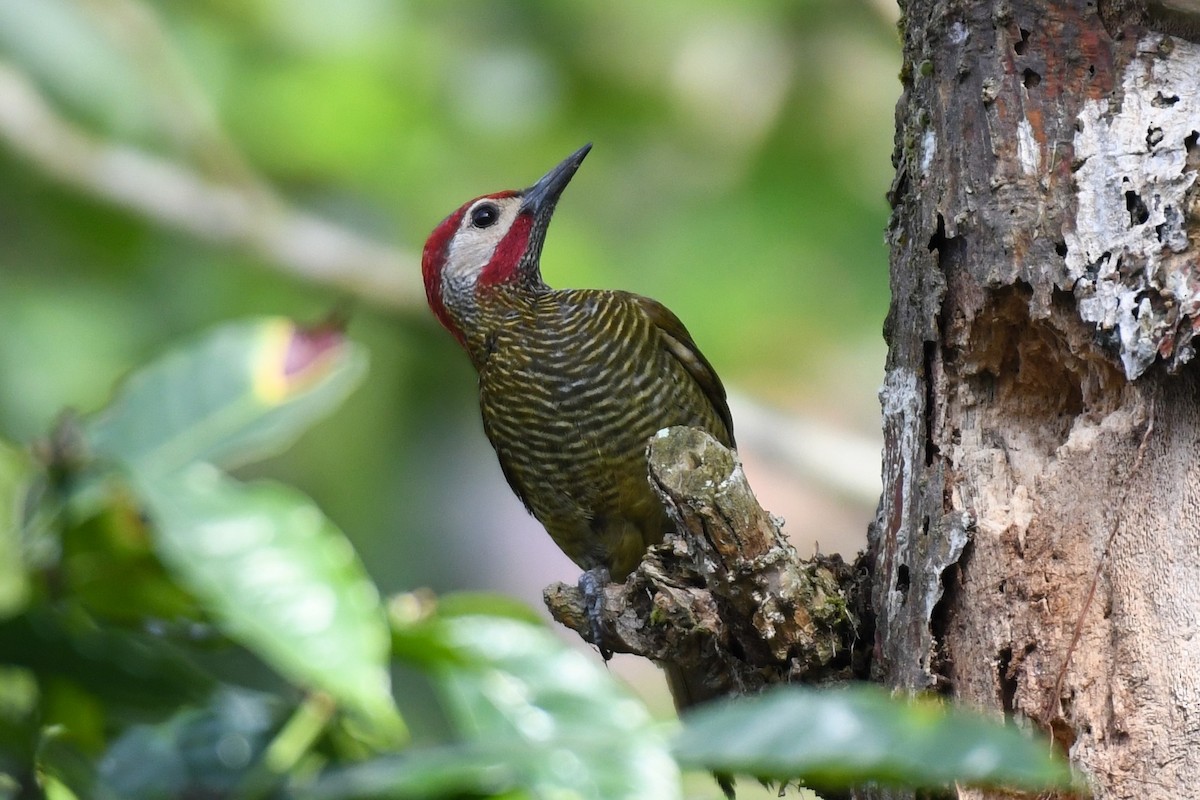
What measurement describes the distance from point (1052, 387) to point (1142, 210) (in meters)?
0.33

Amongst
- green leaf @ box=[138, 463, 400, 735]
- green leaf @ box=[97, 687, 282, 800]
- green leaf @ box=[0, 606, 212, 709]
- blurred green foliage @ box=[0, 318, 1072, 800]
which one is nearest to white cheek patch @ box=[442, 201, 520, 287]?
blurred green foliage @ box=[0, 318, 1072, 800]

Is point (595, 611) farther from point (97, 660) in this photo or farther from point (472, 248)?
point (472, 248)

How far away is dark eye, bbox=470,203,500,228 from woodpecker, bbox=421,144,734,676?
14cm

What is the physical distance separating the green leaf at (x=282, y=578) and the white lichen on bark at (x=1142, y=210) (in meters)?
1.34

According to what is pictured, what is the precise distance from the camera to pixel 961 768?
909 mm

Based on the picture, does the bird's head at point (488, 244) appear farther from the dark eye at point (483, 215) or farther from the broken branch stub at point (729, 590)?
the broken branch stub at point (729, 590)

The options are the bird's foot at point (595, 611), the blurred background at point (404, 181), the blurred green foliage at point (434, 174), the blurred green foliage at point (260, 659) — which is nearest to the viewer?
the blurred green foliage at point (260, 659)

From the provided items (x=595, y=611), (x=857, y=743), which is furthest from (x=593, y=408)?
(x=857, y=743)

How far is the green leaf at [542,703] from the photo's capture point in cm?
121

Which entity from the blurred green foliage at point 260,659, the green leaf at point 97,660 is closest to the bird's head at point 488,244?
the blurred green foliage at point 260,659

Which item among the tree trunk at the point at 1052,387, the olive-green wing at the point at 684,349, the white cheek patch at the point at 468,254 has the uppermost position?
the white cheek patch at the point at 468,254

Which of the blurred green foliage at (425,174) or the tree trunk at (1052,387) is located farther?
the blurred green foliage at (425,174)

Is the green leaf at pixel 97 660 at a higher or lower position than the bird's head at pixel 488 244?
lower

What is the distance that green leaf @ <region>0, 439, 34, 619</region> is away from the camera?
1.32 metres
